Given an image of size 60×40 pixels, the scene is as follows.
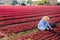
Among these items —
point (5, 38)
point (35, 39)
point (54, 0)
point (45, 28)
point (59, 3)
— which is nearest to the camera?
point (35, 39)

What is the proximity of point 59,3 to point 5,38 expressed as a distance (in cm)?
4193

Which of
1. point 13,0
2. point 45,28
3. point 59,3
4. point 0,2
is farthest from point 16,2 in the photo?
point 45,28

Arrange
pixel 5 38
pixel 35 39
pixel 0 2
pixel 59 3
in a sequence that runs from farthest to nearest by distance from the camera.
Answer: pixel 59 3 < pixel 0 2 < pixel 5 38 < pixel 35 39

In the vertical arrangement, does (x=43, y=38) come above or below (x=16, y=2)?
above

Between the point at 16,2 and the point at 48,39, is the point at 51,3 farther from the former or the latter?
the point at 48,39

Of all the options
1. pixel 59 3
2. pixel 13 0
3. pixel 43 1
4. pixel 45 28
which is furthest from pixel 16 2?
pixel 45 28

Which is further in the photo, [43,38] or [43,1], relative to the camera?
[43,1]

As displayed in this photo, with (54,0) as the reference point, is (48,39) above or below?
above

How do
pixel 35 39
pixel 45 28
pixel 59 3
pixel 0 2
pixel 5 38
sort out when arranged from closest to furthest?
pixel 35 39 → pixel 5 38 → pixel 45 28 → pixel 0 2 → pixel 59 3

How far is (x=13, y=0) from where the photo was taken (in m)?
45.5

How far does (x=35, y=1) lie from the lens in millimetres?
51781

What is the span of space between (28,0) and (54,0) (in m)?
7.05

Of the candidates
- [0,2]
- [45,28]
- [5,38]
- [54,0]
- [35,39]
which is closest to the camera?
[35,39]

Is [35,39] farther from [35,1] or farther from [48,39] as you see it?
[35,1]
